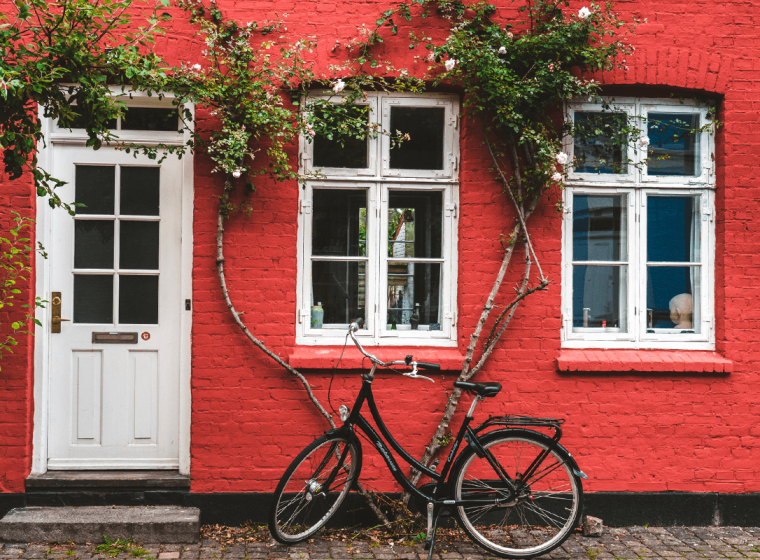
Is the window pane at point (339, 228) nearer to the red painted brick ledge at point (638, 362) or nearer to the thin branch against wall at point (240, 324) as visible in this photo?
the thin branch against wall at point (240, 324)

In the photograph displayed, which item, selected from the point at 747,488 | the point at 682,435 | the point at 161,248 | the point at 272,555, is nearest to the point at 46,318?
the point at 161,248

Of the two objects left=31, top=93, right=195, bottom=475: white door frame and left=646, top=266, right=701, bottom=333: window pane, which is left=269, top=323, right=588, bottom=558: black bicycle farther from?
left=646, top=266, right=701, bottom=333: window pane

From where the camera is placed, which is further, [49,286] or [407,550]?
[49,286]

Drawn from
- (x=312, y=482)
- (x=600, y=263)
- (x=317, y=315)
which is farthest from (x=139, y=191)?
(x=600, y=263)

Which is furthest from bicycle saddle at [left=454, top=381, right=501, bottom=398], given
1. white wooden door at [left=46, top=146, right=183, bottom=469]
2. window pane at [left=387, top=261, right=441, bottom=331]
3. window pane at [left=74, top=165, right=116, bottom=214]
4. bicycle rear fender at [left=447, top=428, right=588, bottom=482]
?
window pane at [left=74, top=165, right=116, bottom=214]

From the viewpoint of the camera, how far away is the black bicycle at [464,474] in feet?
13.0

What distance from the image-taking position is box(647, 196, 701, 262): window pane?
490 cm

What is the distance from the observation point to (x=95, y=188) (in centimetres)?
475

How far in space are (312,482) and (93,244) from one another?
2.41 meters

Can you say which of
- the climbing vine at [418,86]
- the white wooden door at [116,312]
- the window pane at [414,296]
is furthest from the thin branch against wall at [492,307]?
the white wooden door at [116,312]

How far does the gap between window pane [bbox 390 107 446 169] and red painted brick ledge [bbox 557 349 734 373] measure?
1732 mm

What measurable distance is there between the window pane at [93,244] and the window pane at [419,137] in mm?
2193

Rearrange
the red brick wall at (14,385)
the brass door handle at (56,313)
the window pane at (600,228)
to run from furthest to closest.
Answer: the window pane at (600,228)
the brass door handle at (56,313)
the red brick wall at (14,385)

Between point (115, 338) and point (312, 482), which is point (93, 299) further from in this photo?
point (312, 482)
